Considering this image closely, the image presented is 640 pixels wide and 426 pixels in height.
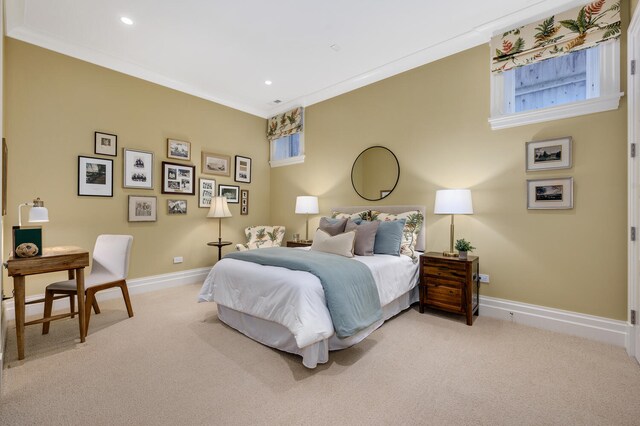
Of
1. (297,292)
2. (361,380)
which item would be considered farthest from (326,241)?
(361,380)

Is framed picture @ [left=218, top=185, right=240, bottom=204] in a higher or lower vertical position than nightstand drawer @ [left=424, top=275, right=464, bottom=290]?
higher

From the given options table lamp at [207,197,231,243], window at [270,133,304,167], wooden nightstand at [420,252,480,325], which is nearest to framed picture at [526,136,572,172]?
wooden nightstand at [420,252,480,325]

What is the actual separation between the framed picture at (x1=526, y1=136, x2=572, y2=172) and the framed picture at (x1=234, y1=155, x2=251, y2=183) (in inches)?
170

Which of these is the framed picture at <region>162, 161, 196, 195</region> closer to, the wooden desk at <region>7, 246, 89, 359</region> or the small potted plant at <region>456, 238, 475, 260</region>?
the wooden desk at <region>7, 246, 89, 359</region>

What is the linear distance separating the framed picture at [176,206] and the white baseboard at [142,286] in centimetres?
96

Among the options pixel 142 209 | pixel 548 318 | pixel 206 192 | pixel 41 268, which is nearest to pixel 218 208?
pixel 206 192

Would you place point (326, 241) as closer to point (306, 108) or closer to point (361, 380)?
point (361, 380)

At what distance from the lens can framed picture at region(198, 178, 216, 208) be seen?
4832 mm

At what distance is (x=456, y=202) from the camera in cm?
308

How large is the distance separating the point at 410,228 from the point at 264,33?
2.85 m

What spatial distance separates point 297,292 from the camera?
217cm

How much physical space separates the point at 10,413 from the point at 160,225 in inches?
115

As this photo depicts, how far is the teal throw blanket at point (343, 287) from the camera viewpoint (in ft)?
7.22

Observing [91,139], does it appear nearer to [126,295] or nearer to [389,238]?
[126,295]
